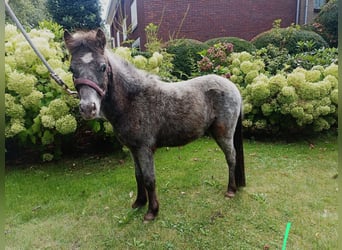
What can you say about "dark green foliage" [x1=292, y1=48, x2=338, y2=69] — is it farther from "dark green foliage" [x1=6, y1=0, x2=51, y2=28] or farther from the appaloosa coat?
"dark green foliage" [x1=6, y1=0, x2=51, y2=28]

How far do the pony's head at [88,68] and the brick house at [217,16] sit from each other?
8022mm

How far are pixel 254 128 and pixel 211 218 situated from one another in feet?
8.29

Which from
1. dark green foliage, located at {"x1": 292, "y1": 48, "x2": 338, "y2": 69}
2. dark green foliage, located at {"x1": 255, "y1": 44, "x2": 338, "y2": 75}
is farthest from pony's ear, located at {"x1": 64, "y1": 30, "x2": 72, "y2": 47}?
dark green foliage, located at {"x1": 292, "y1": 48, "x2": 338, "y2": 69}

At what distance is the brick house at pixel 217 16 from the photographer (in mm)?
9477

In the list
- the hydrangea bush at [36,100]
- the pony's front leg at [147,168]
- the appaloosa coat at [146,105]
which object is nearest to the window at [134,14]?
the hydrangea bush at [36,100]

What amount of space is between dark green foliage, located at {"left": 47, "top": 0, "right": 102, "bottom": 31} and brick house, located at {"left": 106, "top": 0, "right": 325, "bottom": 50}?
3.87ft

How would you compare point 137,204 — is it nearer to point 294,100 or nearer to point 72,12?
point 294,100

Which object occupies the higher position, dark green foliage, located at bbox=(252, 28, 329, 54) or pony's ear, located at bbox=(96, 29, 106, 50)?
pony's ear, located at bbox=(96, 29, 106, 50)

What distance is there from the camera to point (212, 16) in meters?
9.95

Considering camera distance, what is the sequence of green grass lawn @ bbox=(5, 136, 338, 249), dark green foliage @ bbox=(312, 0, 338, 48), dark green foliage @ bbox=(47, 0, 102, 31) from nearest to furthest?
green grass lawn @ bbox=(5, 136, 338, 249)
dark green foliage @ bbox=(312, 0, 338, 48)
dark green foliage @ bbox=(47, 0, 102, 31)

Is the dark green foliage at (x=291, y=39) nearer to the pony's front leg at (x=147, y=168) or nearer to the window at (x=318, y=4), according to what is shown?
the window at (x=318, y=4)

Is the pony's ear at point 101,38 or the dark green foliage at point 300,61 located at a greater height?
the pony's ear at point 101,38

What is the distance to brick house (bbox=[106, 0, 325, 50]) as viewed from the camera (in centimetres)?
948

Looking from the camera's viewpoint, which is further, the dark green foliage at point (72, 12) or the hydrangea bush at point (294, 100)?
the dark green foliage at point (72, 12)
